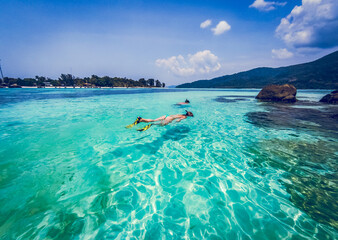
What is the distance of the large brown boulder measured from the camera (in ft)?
75.3

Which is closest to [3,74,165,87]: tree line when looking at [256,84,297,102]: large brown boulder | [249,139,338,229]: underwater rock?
[256,84,297,102]: large brown boulder

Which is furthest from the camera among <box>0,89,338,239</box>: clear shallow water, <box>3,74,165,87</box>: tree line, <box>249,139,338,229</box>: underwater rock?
<box>3,74,165,87</box>: tree line

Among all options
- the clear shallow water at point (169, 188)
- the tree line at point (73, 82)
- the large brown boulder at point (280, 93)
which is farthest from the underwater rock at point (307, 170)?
the tree line at point (73, 82)

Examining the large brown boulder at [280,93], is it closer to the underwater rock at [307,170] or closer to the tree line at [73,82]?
the underwater rock at [307,170]

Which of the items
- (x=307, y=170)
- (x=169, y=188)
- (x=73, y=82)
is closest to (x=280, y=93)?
(x=307, y=170)

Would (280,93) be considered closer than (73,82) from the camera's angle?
Yes

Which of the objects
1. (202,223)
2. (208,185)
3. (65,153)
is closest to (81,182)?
(65,153)

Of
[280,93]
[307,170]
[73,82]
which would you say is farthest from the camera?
[73,82]

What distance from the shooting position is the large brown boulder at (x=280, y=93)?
22.9 metres

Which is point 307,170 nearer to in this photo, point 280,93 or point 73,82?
point 280,93

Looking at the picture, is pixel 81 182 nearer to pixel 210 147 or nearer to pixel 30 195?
pixel 30 195

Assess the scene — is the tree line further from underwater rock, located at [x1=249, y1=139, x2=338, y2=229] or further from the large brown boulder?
underwater rock, located at [x1=249, y1=139, x2=338, y2=229]

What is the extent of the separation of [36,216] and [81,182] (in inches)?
47.1

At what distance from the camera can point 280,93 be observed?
2427cm
